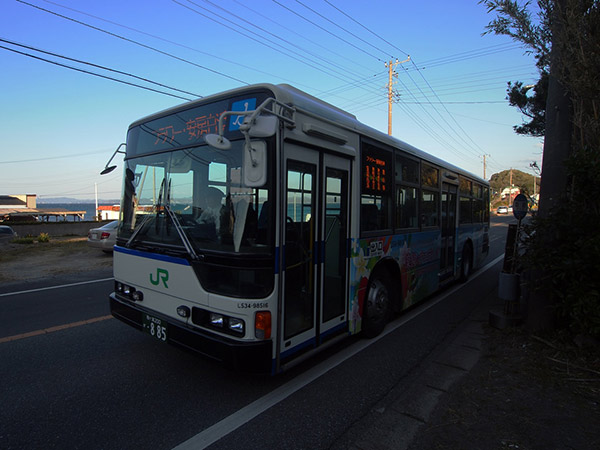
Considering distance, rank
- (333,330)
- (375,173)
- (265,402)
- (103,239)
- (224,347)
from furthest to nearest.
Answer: (103,239)
(375,173)
(333,330)
(265,402)
(224,347)

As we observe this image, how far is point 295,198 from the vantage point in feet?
11.4

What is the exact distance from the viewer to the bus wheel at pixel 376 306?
4707mm

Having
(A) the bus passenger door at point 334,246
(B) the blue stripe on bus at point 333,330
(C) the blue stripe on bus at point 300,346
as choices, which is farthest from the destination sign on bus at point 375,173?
(C) the blue stripe on bus at point 300,346

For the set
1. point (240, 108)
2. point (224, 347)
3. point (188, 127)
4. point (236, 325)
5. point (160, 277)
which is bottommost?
point (224, 347)

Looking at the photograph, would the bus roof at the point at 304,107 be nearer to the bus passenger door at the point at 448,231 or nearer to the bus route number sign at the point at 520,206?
the bus passenger door at the point at 448,231

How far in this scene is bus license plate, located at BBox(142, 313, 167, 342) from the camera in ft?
11.5

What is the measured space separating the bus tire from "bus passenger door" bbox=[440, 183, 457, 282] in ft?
3.53

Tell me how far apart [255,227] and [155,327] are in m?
1.58

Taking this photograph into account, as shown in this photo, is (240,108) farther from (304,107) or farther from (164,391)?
(164,391)

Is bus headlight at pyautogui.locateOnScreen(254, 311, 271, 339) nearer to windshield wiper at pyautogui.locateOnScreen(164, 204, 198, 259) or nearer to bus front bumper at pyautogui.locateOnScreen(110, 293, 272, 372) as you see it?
bus front bumper at pyautogui.locateOnScreen(110, 293, 272, 372)

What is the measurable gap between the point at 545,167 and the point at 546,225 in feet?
3.11

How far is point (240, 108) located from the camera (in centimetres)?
332

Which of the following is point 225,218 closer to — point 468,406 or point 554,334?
point 468,406

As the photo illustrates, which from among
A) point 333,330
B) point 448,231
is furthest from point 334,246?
point 448,231
